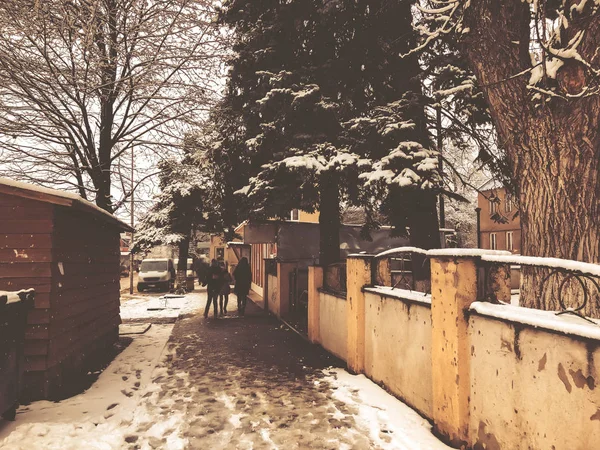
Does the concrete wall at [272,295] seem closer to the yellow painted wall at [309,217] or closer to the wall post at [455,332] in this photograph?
the wall post at [455,332]

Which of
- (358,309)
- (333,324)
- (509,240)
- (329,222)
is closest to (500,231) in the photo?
(509,240)

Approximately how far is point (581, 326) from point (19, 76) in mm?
9731

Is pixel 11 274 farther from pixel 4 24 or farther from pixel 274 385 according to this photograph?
pixel 274 385

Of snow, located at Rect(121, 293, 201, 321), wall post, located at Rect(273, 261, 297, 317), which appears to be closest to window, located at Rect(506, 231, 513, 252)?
wall post, located at Rect(273, 261, 297, 317)

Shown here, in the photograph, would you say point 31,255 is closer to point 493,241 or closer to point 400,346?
point 400,346

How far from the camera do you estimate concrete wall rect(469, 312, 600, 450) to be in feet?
8.98

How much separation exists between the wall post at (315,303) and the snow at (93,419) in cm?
363

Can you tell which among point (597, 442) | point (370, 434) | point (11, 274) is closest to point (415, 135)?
point (370, 434)

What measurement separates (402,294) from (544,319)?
242 centimetres

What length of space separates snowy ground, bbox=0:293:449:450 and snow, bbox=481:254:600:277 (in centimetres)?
203

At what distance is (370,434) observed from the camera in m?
4.48

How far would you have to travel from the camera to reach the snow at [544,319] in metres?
2.74

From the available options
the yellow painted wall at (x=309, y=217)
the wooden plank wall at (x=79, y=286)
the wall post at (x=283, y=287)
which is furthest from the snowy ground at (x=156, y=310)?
the yellow painted wall at (x=309, y=217)

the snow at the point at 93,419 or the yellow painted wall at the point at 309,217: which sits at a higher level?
the yellow painted wall at the point at 309,217
